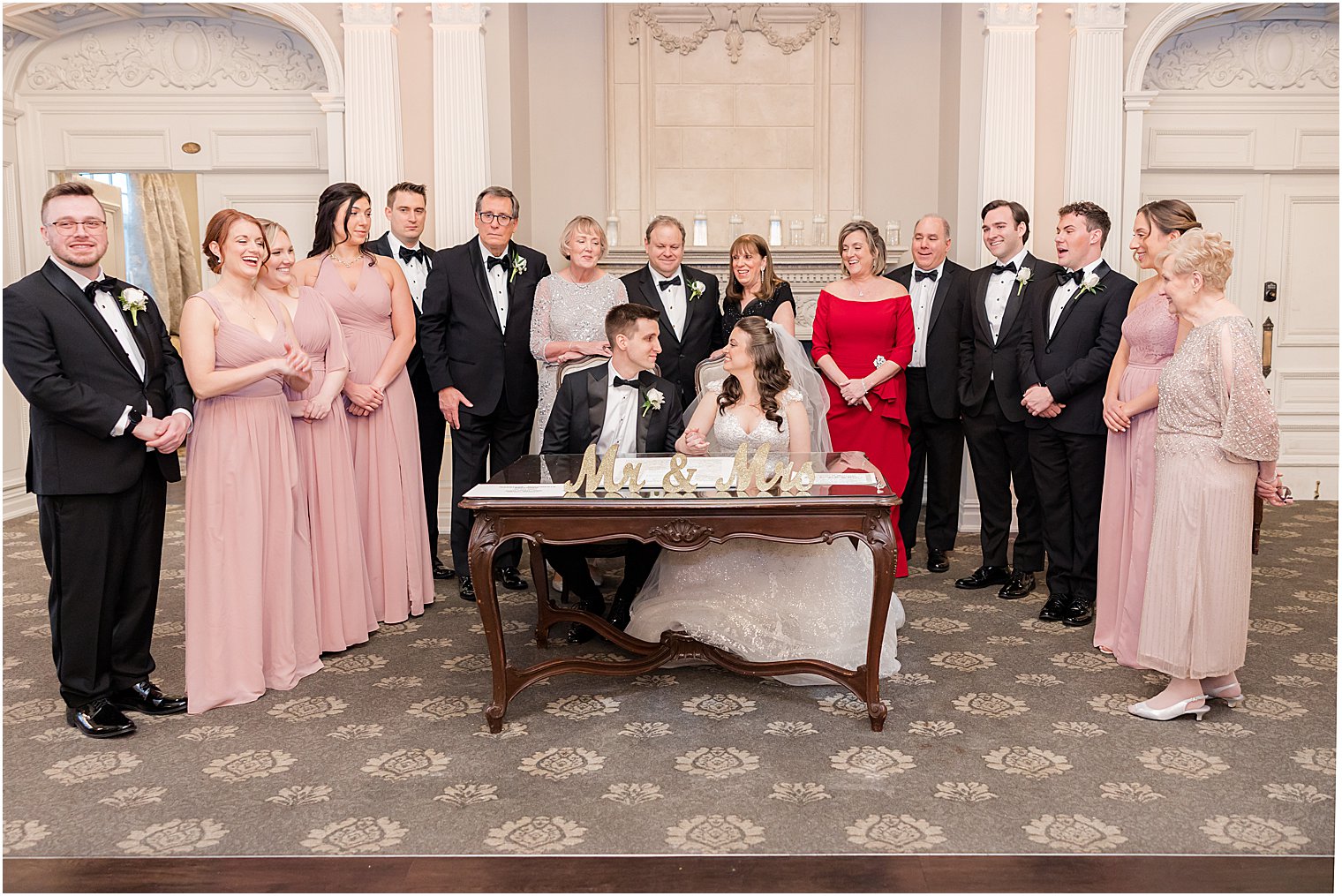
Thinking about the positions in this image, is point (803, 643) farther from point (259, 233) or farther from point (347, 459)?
point (259, 233)

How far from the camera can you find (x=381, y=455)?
494 centimetres

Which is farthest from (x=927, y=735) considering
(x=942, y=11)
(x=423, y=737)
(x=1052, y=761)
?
(x=942, y=11)

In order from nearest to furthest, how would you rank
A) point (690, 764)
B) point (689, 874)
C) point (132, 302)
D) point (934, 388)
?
point (689, 874) → point (690, 764) → point (132, 302) → point (934, 388)

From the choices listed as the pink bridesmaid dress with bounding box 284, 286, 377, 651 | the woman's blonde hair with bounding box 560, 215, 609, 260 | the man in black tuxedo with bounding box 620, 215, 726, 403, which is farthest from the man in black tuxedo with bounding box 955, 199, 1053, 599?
the pink bridesmaid dress with bounding box 284, 286, 377, 651

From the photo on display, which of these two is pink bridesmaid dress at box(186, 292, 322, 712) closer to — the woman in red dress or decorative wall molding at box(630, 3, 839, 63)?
the woman in red dress

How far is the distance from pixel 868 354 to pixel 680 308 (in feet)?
3.45

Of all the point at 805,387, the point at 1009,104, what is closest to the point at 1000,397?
the point at 805,387

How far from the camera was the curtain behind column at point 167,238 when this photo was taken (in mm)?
10734

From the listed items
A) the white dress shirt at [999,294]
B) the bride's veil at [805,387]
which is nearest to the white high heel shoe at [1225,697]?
the bride's veil at [805,387]

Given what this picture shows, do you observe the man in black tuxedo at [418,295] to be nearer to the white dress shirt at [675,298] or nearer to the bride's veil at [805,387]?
the white dress shirt at [675,298]

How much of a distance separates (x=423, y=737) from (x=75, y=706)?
1.29m

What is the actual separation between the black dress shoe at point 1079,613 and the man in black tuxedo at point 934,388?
1015mm

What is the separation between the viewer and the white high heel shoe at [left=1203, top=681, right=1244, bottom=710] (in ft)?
12.8

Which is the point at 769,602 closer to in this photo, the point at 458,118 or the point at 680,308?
the point at 680,308
